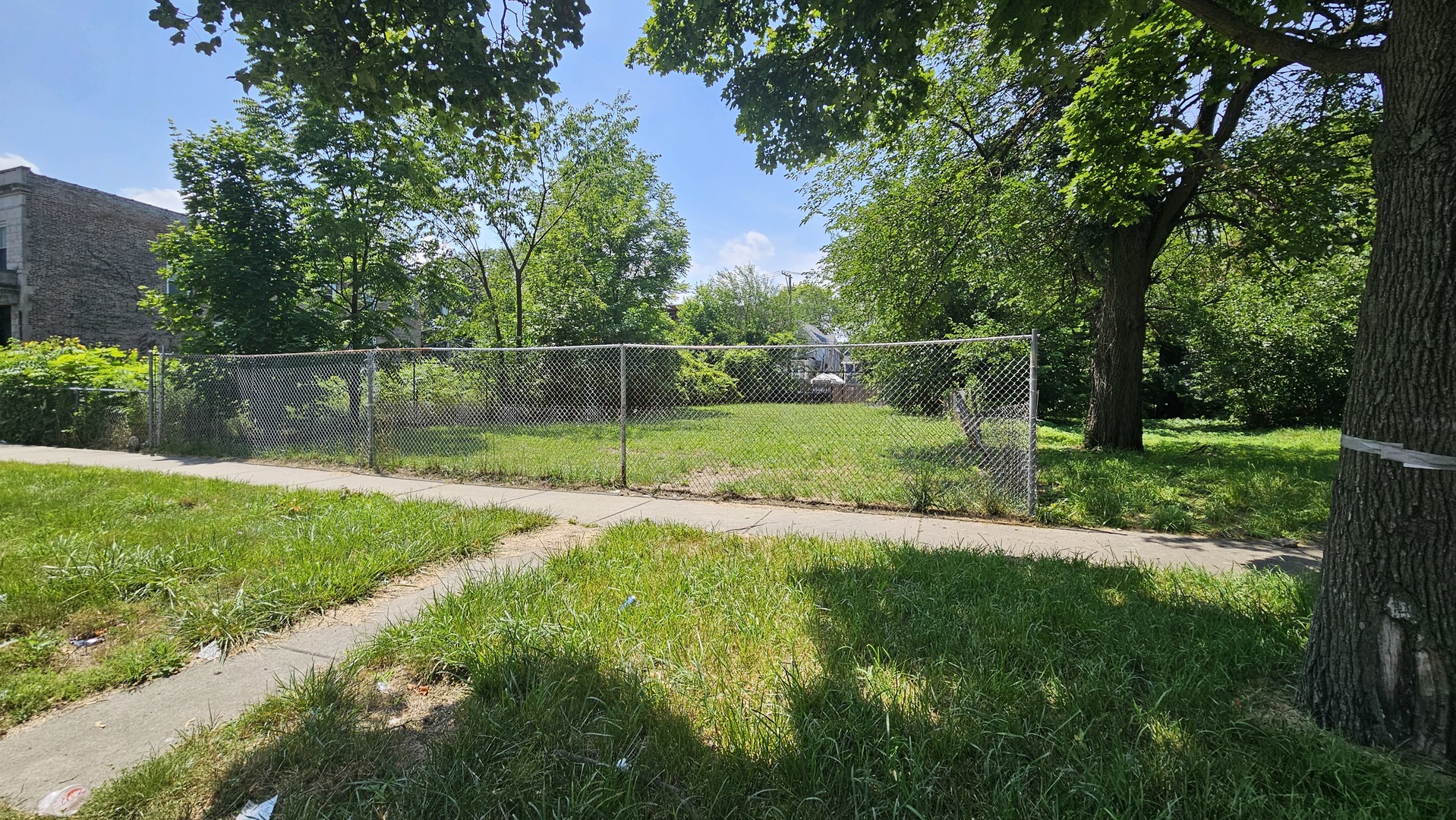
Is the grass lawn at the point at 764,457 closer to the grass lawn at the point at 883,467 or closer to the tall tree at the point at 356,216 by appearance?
the grass lawn at the point at 883,467

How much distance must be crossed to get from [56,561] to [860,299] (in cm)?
1059

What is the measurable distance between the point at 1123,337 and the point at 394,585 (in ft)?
33.0

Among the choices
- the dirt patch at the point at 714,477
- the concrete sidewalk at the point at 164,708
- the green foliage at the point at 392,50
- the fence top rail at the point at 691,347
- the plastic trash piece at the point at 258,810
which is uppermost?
the green foliage at the point at 392,50

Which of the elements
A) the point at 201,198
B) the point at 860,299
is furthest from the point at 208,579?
the point at 201,198

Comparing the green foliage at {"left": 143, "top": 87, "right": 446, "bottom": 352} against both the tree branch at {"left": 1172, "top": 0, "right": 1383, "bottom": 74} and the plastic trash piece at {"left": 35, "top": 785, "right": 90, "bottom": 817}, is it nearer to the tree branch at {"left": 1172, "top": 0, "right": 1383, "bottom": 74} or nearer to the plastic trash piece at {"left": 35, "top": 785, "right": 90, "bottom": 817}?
the plastic trash piece at {"left": 35, "top": 785, "right": 90, "bottom": 817}

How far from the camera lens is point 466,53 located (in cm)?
386

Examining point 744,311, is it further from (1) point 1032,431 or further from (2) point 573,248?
(1) point 1032,431

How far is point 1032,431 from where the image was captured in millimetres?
5121

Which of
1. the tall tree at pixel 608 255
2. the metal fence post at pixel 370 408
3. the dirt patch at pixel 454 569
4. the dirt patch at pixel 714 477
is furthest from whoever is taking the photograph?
the tall tree at pixel 608 255

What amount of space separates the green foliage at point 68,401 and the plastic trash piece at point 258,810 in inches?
501

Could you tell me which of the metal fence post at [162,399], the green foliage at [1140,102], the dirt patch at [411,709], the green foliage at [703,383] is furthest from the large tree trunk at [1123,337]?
the metal fence post at [162,399]

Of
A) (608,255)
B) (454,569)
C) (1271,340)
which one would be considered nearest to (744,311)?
(608,255)

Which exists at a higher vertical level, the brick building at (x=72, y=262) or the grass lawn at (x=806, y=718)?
the brick building at (x=72, y=262)

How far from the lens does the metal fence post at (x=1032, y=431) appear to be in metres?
5.07
